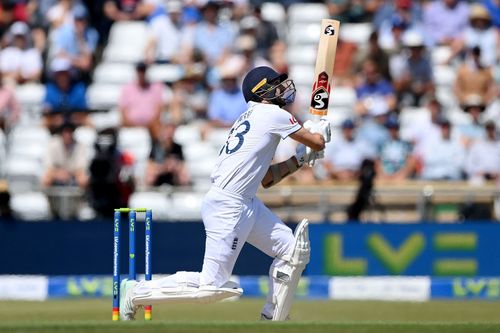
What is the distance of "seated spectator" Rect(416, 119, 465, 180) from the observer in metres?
12.2

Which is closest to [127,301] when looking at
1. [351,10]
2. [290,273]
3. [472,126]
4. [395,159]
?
[290,273]

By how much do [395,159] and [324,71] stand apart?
15.2 ft

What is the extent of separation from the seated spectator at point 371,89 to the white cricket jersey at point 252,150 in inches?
227

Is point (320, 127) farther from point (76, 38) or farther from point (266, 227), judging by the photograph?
point (76, 38)

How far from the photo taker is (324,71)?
7742 mm

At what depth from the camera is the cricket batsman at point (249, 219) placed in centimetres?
710

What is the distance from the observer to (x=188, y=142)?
12734 millimetres

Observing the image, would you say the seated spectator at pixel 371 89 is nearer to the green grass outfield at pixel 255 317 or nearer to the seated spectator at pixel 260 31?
the seated spectator at pixel 260 31

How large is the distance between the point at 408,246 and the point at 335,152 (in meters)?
1.22

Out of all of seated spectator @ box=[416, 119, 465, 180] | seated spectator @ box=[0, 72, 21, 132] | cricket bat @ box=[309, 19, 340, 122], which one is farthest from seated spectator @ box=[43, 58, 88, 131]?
cricket bat @ box=[309, 19, 340, 122]

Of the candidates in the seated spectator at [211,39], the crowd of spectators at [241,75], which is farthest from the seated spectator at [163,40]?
the seated spectator at [211,39]
